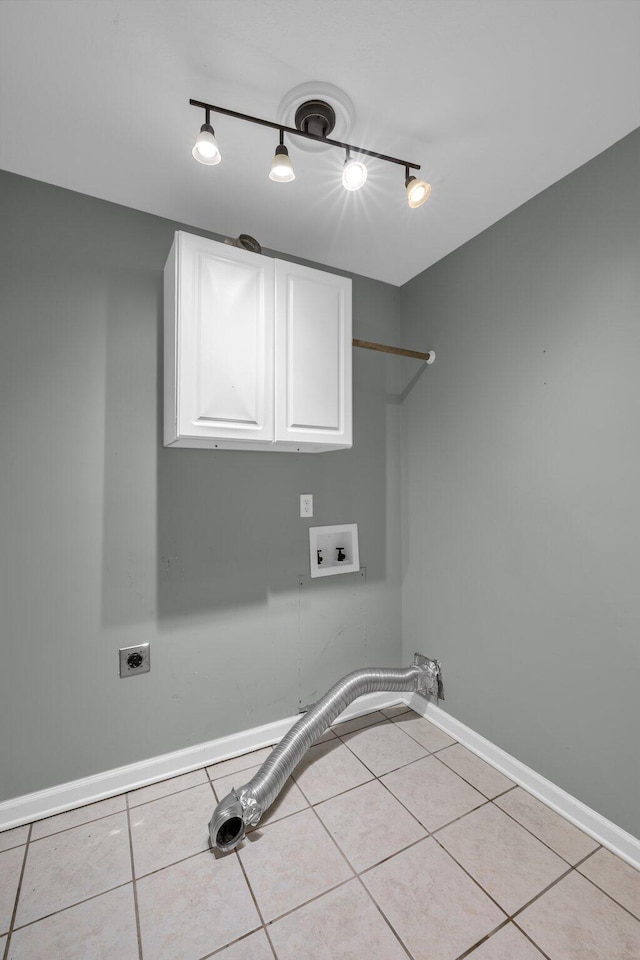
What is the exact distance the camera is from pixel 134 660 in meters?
1.74

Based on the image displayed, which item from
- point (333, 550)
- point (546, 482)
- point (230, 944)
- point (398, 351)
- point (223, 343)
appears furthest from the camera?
point (333, 550)

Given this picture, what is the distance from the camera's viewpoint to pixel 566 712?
1589 mm

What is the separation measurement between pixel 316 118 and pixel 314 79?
10 centimetres

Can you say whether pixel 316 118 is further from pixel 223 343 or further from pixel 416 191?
pixel 223 343

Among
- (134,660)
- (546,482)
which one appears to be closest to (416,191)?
(546,482)

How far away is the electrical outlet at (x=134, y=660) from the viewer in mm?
1718

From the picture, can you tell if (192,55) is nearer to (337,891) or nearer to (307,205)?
(307,205)

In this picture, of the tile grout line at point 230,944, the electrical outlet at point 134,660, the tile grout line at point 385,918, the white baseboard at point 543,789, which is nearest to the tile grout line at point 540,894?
the white baseboard at point 543,789

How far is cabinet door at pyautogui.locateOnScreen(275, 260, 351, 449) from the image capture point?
5.55ft

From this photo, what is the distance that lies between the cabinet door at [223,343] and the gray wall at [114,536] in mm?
356

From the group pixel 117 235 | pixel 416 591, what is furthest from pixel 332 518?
pixel 117 235

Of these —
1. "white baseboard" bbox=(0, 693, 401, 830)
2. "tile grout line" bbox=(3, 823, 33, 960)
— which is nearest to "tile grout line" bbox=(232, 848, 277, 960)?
"white baseboard" bbox=(0, 693, 401, 830)

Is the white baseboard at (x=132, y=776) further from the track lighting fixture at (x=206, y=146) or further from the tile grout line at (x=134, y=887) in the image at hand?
the track lighting fixture at (x=206, y=146)

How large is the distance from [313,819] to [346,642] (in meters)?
0.81
